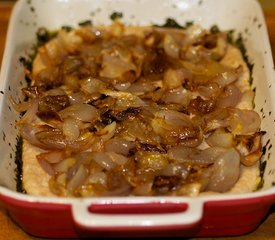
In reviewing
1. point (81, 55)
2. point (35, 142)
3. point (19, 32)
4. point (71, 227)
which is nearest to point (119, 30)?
point (81, 55)

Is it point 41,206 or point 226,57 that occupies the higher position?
point 226,57

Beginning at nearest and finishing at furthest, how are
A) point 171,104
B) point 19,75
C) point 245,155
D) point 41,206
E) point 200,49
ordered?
1. point 41,206
2. point 245,155
3. point 171,104
4. point 19,75
5. point 200,49

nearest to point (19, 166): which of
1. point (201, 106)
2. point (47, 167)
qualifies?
point (47, 167)

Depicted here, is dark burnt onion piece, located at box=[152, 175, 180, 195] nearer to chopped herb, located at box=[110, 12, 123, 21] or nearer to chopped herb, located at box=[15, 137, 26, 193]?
chopped herb, located at box=[15, 137, 26, 193]

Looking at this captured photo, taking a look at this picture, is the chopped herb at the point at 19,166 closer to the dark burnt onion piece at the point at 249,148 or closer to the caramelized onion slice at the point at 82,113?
the caramelized onion slice at the point at 82,113

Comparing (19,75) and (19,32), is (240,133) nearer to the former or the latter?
(19,75)

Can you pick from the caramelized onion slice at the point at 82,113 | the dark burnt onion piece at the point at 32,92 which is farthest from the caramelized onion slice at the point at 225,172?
the dark burnt onion piece at the point at 32,92
